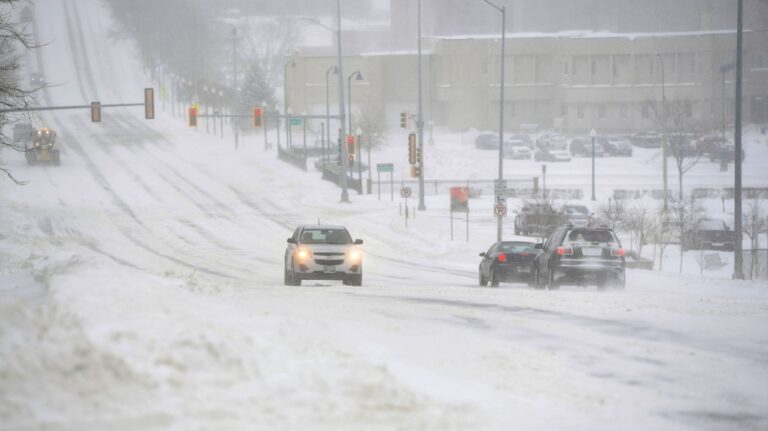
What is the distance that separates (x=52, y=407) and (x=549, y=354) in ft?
21.0

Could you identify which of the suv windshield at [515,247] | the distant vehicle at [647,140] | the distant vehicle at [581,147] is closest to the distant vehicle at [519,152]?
the distant vehicle at [581,147]

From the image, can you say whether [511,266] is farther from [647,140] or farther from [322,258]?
[647,140]

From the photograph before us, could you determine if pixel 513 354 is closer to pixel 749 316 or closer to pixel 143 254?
pixel 749 316

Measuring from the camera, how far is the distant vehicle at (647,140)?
9619cm

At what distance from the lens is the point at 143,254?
4294cm

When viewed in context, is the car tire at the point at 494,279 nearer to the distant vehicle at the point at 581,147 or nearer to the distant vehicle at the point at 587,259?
the distant vehicle at the point at 587,259

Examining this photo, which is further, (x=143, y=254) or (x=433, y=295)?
(x=143, y=254)

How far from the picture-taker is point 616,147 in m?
92.4

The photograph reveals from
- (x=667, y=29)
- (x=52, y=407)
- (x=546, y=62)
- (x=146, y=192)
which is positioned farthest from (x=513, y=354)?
(x=667, y=29)

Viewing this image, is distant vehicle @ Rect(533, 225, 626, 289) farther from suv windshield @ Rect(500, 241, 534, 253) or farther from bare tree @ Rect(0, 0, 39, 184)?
bare tree @ Rect(0, 0, 39, 184)

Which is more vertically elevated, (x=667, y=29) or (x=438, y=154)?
(x=667, y=29)

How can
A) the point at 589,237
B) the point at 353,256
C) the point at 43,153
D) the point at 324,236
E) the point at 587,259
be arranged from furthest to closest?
the point at 43,153 → the point at 324,236 → the point at 353,256 → the point at 589,237 → the point at 587,259

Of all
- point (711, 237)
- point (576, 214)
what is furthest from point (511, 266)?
point (576, 214)

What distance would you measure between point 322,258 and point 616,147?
229 ft
